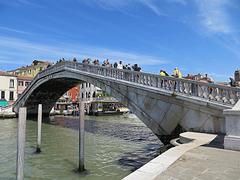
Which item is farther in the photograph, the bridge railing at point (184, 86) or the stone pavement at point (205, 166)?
the bridge railing at point (184, 86)

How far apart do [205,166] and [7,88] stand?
36.2 metres

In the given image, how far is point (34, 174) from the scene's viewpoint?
25.0 ft

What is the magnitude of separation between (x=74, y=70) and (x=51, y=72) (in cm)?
534

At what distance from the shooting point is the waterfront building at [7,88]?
1391 inches

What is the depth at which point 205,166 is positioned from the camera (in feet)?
13.8

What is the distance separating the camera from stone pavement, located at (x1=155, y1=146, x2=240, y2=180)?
3699 mm

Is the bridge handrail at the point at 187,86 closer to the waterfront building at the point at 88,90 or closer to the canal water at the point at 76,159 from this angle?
the canal water at the point at 76,159

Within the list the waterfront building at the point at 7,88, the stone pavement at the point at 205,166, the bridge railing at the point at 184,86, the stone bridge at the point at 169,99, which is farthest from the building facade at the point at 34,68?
the stone pavement at the point at 205,166

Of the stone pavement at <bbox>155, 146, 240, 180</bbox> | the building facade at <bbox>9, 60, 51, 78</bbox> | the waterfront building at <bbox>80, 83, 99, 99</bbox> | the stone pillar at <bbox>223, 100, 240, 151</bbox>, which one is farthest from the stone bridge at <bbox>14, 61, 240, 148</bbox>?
the building facade at <bbox>9, 60, 51, 78</bbox>

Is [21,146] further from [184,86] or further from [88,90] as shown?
[88,90]

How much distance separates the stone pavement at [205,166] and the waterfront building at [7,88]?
34.9m

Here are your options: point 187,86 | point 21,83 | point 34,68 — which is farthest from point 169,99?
point 34,68

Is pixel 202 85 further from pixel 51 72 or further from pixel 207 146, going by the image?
pixel 51 72

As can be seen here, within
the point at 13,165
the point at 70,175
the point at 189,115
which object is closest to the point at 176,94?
the point at 189,115
